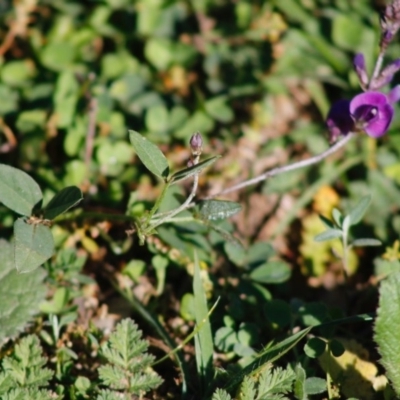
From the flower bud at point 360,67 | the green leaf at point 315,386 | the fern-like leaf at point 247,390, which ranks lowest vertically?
the green leaf at point 315,386

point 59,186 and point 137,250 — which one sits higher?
point 59,186

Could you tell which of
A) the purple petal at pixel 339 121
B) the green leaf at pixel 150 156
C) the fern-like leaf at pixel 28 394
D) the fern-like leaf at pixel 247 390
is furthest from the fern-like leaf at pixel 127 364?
the purple petal at pixel 339 121

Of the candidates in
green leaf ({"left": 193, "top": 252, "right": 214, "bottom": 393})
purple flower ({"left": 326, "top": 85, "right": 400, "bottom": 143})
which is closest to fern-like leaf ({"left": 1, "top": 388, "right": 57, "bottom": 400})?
green leaf ({"left": 193, "top": 252, "right": 214, "bottom": 393})

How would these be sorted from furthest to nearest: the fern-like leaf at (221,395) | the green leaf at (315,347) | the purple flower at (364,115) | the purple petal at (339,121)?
the purple petal at (339,121) → the purple flower at (364,115) → the green leaf at (315,347) → the fern-like leaf at (221,395)

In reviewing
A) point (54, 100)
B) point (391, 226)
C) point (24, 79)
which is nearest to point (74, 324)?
point (54, 100)

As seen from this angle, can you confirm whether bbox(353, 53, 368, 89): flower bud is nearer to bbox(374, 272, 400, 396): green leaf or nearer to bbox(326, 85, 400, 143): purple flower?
bbox(326, 85, 400, 143): purple flower

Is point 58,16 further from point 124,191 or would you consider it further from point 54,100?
point 124,191

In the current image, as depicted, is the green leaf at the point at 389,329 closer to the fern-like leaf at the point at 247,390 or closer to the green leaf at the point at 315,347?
the green leaf at the point at 315,347
